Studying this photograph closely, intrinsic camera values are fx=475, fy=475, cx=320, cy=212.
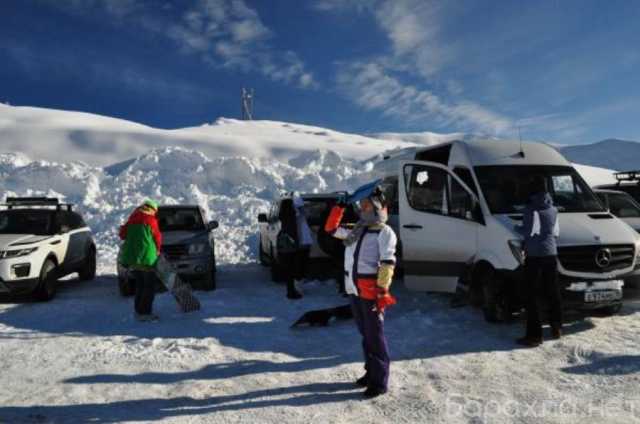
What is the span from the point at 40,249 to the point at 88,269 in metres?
2.48

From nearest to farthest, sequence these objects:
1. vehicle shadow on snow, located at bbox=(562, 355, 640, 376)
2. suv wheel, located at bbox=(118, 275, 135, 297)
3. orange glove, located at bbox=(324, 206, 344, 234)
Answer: orange glove, located at bbox=(324, 206, 344, 234) → vehicle shadow on snow, located at bbox=(562, 355, 640, 376) → suv wheel, located at bbox=(118, 275, 135, 297)

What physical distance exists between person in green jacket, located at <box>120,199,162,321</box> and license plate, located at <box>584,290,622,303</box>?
566 centimetres

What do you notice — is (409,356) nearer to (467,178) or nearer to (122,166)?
(467,178)

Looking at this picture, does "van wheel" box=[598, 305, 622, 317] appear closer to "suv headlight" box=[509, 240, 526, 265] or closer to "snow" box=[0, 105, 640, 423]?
"snow" box=[0, 105, 640, 423]

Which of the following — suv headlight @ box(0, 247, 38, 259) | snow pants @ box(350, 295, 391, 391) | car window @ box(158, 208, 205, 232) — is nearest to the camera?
snow pants @ box(350, 295, 391, 391)

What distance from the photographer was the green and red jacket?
6594mm

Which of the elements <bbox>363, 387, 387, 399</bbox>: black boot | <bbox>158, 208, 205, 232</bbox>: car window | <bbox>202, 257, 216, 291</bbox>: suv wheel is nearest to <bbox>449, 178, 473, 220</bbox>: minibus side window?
<bbox>363, 387, 387, 399</bbox>: black boot

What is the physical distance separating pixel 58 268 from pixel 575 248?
27.8 ft

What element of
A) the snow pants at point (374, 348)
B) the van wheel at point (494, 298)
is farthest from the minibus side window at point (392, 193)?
the snow pants at point (374, 348)

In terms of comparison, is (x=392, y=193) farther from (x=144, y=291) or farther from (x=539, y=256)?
(x=144, y=291)

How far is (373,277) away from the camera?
4188mm

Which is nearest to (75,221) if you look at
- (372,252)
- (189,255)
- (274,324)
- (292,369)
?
(189,255)

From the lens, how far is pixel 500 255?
5.95 metres

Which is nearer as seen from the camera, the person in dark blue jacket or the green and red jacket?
the person in dark blue jacket
